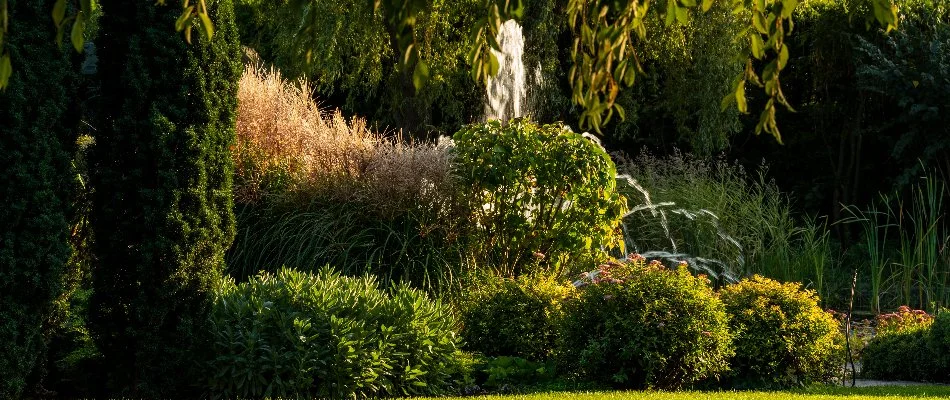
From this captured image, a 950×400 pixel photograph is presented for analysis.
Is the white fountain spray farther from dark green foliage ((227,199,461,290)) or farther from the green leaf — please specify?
the green leaf

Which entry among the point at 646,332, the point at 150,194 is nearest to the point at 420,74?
the point at 150,194

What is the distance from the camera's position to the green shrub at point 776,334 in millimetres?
6891

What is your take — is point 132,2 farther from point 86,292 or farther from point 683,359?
point 683,359

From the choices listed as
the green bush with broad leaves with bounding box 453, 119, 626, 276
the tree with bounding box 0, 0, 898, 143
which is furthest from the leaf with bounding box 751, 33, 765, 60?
the green bush with broad leaves with bounding box 453, 119, 626, 276

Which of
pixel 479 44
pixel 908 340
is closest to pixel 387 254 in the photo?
pixel 908 340

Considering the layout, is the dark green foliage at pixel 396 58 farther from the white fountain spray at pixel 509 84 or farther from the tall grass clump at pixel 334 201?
the tall grass clump at pixel 334 201

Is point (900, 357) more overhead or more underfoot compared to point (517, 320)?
more underfoot

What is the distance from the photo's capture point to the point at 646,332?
659 cm

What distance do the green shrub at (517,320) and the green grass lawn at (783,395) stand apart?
0.92 meters

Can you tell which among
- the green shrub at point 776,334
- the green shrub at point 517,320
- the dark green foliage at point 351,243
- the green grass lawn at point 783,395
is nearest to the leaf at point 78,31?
the green grass lawn at point 783,395

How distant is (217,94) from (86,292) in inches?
93.7

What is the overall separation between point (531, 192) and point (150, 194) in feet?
12.6

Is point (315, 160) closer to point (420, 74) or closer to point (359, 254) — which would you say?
point (359, 254)

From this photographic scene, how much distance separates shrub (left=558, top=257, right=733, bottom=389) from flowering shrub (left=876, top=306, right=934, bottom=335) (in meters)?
2.25
